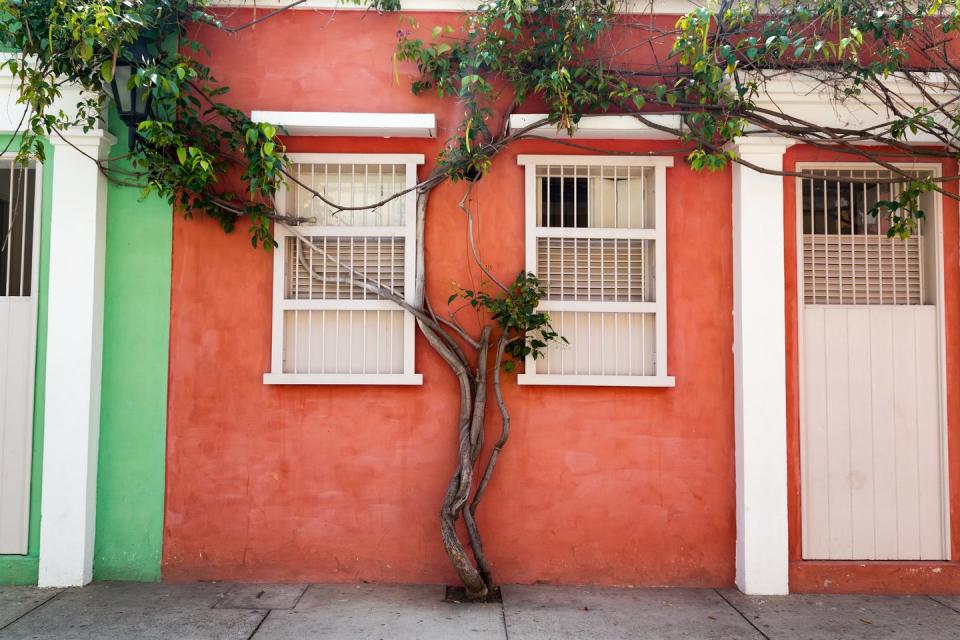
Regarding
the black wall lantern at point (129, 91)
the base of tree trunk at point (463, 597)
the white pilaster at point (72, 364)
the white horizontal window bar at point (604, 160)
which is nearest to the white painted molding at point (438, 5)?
the black wall lantern at point (129, 91)

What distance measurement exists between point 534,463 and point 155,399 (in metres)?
2.75

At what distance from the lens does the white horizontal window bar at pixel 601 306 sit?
17.3 feet

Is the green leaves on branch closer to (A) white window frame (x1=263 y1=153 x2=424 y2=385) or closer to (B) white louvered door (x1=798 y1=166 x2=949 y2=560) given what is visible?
(A) white window frame (x1=263 y1=153 x2=424 y2=385)

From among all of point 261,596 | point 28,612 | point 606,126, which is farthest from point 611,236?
point 28,612

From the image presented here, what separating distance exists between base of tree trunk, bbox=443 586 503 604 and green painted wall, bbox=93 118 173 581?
82.0 inches

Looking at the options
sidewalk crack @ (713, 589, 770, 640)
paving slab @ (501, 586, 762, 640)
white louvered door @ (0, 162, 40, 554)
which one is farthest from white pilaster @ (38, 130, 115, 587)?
sidewalk crack @ (713, 589, 770, 640)

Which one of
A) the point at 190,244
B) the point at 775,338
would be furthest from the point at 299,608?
the point at 775,338

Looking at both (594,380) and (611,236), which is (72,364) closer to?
(594,380)

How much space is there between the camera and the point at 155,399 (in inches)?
207

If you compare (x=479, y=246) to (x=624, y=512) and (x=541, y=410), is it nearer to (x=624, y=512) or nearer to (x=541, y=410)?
(x=541, y=410)

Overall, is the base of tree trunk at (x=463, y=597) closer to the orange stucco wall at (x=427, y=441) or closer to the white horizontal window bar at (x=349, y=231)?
the orange stucco wall at (x=427, y=441)

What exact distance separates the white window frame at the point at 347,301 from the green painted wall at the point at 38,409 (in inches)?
63.9

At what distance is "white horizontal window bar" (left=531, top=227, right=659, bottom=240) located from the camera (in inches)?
211

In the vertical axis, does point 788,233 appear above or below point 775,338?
above
